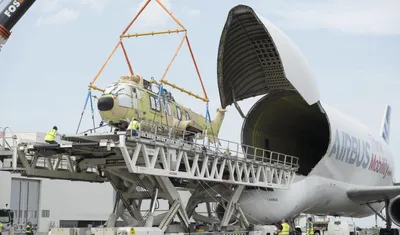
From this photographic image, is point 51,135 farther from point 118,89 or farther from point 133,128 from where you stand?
point 118,89

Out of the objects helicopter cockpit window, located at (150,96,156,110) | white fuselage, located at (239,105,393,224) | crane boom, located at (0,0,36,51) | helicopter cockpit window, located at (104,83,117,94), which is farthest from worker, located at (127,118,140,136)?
crane boom, located at (0,0,36,51)

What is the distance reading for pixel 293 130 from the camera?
34188mm

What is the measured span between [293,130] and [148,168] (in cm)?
1680

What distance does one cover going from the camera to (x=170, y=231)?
22266mm

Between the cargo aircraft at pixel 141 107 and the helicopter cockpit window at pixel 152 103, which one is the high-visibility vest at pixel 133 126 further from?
the helicopter cockpit window at pixel 152 103

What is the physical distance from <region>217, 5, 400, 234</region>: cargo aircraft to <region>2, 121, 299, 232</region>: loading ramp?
1.76 metres

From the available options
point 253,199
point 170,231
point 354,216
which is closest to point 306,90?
point 253,199

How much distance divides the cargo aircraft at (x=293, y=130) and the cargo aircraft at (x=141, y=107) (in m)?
3.82

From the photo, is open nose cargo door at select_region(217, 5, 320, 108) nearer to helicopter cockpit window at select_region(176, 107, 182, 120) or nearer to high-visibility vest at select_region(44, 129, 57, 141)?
helicopter cockpit window at select_region(176, 107, 182, 120)

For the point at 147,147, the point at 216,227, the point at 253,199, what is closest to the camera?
the point at 147,147

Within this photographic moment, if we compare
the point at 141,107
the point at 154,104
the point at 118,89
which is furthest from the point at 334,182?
the point at 118,89

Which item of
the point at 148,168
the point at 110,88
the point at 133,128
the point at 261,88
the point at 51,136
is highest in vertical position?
the point at 261,88

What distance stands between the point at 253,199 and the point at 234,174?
5.50 ft

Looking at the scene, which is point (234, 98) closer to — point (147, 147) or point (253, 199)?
point (253, 199)
